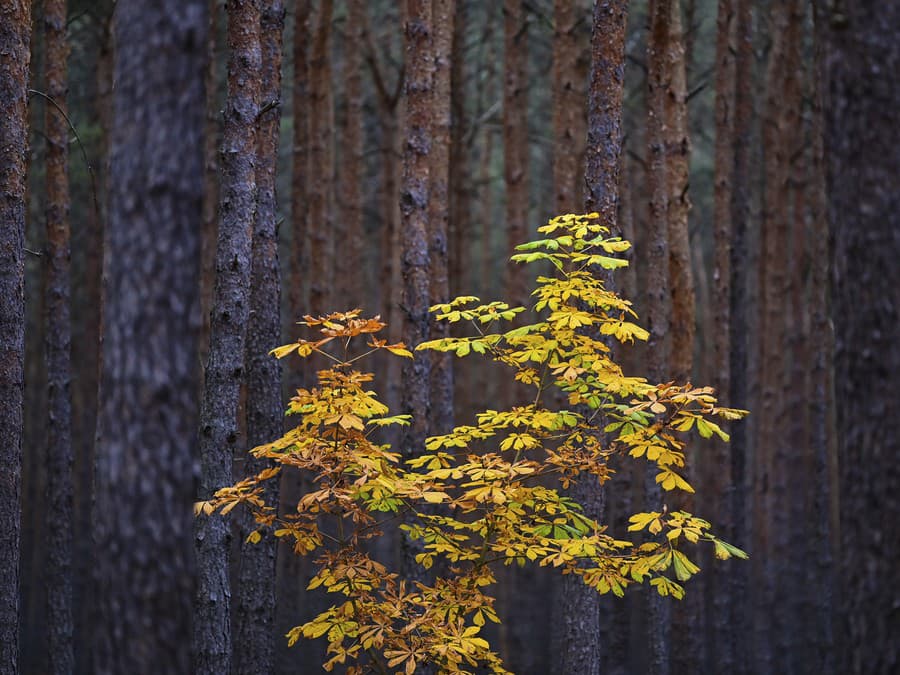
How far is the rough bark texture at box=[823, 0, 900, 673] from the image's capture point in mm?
3895

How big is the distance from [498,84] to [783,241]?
13.9 metres

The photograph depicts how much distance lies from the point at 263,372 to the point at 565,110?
559cm

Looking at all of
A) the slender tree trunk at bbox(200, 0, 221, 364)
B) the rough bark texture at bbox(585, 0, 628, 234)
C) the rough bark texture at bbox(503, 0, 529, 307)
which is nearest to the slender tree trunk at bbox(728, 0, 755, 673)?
the rough bark texture at bbox(503, 0, 529, 307)

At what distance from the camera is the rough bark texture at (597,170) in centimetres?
712

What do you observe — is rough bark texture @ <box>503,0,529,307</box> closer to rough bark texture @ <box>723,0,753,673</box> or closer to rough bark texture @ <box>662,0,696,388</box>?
rough bark texture @ <box>723,0,753,673</box>

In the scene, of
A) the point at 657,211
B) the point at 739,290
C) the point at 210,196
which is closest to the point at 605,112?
the point at 657,211

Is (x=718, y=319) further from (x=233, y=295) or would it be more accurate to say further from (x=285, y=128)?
(x=285, y=128)

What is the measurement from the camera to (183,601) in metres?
3.83

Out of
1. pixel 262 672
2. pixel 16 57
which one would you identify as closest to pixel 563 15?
pixel 16 57

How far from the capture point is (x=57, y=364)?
31.3 feet

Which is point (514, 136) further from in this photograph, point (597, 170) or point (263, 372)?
point (263, 372)

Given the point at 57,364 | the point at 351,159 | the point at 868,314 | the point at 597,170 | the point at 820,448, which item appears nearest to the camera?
the point at 868,314

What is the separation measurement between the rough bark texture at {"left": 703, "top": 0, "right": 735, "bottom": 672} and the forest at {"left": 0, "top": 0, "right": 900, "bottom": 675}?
0.13ft

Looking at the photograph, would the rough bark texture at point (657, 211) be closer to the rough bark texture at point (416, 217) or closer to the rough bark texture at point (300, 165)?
the rough bark texture at point (416, 217)
